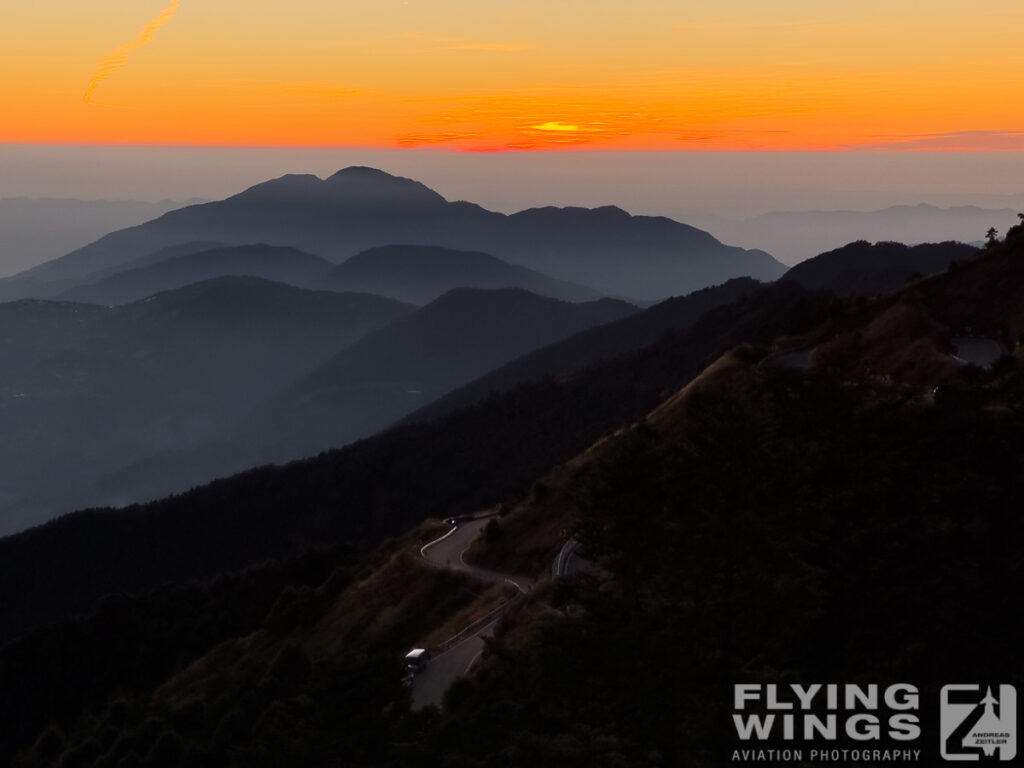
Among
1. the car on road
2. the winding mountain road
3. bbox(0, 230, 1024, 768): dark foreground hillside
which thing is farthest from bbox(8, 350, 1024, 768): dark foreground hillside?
the car on road

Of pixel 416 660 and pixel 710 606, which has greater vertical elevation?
pixel 710 606

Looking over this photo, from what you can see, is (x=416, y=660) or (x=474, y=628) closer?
(x=416, y=660)

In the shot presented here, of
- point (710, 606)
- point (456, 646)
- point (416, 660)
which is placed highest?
point (710, 606)

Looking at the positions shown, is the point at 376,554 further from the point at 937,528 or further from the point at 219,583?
the point at 937,528

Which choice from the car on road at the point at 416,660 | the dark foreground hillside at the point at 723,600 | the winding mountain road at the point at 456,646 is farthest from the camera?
the car on road at the point at 416,660

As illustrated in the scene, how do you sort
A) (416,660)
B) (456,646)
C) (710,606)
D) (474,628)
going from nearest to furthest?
(710,606) < (416,660) < (456,646) < (474,628)

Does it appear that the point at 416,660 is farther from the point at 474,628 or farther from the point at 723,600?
the point at 723,600

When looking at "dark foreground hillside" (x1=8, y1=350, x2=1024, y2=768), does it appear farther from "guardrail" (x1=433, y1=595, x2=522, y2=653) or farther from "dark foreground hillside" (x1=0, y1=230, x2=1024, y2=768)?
"guardrail" (x1=433, y1=595, x2=522, y2=653)

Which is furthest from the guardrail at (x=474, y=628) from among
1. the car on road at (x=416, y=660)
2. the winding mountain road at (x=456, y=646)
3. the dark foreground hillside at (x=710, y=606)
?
the car on road at (x=416, y=660)

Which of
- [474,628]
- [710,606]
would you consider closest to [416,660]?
[474,628]

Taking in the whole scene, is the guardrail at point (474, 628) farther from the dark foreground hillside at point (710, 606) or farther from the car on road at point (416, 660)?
the car on road at point (416, 660)

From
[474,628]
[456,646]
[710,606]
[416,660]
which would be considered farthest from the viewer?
[474,628]

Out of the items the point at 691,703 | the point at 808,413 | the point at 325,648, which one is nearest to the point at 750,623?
the point at 691,703
